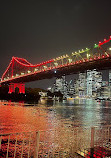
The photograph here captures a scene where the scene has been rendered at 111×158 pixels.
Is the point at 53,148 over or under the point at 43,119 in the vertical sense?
over

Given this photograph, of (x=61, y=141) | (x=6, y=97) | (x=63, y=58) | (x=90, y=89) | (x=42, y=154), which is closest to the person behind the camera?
(x=42, y=154)

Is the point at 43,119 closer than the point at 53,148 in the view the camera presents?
No

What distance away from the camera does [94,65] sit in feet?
144

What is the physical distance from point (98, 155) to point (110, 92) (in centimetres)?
16939

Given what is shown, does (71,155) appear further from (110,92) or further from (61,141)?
(110,92)

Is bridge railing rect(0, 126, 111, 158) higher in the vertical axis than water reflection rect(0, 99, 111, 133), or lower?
higher

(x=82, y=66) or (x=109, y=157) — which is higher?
(x=82, y=66)

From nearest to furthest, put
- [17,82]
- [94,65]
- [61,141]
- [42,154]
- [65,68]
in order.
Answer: [42,154] → [61,141] → [94,65] → [65,68] → [17,82]

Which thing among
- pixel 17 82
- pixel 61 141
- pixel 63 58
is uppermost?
pixel 63 58

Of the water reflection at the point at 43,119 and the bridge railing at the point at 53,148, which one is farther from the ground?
the bridge railing at the point at 53,148

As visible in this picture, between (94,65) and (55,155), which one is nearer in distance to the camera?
(55,155)

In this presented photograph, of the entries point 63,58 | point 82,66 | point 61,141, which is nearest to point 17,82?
point 63,58

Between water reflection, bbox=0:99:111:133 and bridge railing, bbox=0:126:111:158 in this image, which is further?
water reflection, bbox=0:99:111:133

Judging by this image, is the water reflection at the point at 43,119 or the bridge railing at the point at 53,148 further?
the water reflection at the point at 43,119
